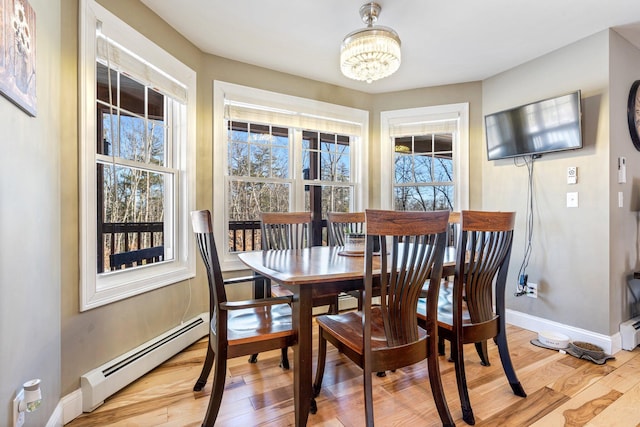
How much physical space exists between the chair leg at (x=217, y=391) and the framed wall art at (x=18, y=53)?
134 cm

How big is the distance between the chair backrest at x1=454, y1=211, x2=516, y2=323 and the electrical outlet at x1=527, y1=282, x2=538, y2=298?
1.42 metres

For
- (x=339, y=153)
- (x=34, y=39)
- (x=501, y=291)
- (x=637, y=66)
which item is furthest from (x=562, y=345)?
(x=34, y=39)

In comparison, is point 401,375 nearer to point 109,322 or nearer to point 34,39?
point 109,322

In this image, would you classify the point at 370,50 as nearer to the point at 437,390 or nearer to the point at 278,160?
the point at 278,160

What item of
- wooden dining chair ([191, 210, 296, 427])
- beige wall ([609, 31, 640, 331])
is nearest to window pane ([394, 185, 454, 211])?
beige wall ([609, 31, 640, 331])

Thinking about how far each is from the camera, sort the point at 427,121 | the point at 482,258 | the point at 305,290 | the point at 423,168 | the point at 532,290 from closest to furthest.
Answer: the point at 305,290 → the point at 482,258 → the point at 532,290 → the point at 427,121 → the point at 423,168

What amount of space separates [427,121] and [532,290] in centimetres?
209

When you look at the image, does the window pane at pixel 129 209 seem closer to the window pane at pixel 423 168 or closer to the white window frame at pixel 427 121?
the white window frame at pixel 427 121

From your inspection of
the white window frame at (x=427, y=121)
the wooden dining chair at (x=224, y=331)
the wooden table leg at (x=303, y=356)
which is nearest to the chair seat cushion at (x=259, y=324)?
the wooden dining chair at (x=224, y=331)

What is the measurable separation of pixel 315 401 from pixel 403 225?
46.1 inches

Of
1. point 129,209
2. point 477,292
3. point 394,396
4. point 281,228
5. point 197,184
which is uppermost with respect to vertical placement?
point 197,184

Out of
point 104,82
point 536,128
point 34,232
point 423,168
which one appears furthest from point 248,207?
point 536,128

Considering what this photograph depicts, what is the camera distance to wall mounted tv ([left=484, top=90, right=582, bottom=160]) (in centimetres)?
254

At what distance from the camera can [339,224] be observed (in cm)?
291
